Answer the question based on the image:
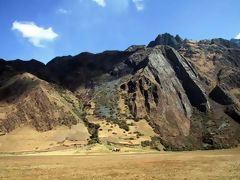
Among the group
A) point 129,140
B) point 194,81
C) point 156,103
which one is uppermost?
point 194,81

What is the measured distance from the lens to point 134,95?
424ft

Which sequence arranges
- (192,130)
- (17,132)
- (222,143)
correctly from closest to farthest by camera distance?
1. (17,132)
2. (222,143)
3. (192,130)

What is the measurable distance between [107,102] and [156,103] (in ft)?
52.3

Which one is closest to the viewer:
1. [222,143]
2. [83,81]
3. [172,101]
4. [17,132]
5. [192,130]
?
[17,132]

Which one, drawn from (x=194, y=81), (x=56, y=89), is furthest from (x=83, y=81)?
(x=194, y=81)

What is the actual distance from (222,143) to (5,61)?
280 ft

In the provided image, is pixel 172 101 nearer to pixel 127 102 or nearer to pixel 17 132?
pixel 127 102

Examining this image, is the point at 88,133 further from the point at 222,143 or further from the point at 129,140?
the point at 222,143

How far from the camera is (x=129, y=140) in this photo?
99.5 m

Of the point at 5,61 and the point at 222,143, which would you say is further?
the point at 5,61

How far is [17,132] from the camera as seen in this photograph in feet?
325

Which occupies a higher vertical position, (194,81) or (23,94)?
(194,81)

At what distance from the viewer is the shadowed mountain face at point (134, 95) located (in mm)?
111188

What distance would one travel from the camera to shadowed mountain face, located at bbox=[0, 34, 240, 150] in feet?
365
